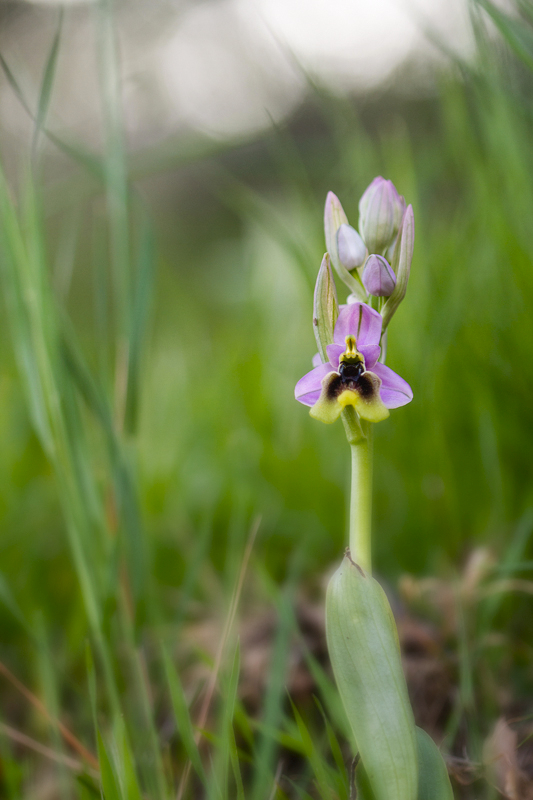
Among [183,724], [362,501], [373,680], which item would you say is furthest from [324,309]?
[183,724]

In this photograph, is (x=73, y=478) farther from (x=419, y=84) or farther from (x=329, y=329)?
(x=419, y=84)

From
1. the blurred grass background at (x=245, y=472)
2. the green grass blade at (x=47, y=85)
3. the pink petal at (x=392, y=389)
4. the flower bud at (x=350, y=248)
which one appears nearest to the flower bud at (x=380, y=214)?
the flower bud at (x=350, y=248)

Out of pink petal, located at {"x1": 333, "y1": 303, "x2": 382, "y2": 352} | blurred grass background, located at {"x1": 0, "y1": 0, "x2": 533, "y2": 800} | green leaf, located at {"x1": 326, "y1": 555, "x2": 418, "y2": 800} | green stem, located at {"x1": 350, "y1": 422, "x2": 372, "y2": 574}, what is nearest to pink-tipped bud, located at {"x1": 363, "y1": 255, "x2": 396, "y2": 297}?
pink petal, located at {"x1": 333, "y1": 303, "x2": 382, "y2": 352}

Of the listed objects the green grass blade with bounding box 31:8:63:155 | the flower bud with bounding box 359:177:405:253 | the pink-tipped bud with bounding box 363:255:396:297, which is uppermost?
the green grass blade with bounding box 31:8:63:155

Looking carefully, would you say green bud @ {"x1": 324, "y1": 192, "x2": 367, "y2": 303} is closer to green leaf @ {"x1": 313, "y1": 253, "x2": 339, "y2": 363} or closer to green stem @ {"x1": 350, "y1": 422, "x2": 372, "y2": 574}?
green leaf @ {"x1": 313, "y1": 253, "x2": 339, "y2": 363}

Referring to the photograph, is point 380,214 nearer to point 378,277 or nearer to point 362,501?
point 378,277

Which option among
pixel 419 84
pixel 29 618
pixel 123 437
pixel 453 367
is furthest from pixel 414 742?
pixel 419 84

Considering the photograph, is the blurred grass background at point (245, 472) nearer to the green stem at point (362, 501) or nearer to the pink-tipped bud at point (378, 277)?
the green stem at point (362, 501)

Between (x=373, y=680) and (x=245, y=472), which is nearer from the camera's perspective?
(x=373, y=680)
